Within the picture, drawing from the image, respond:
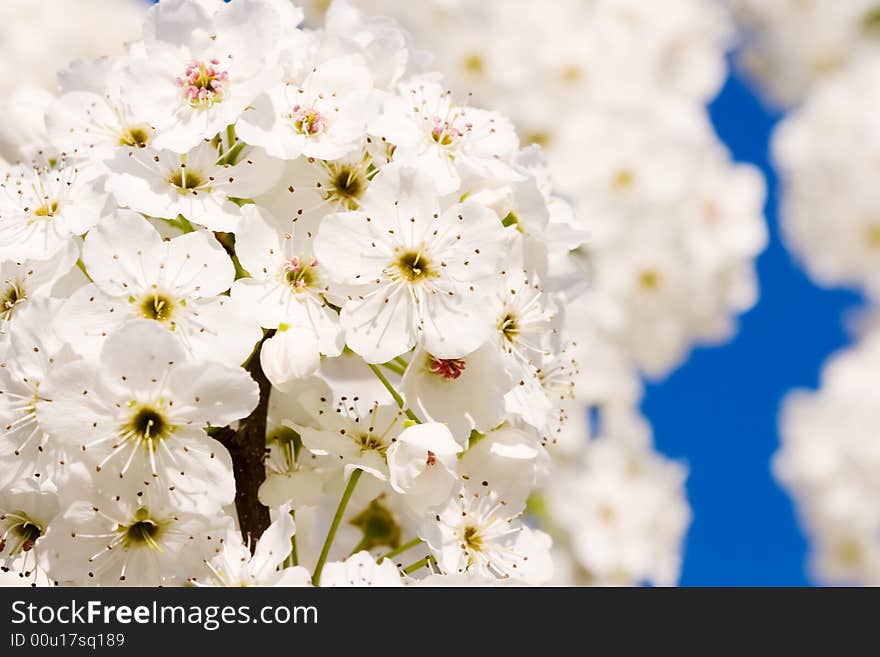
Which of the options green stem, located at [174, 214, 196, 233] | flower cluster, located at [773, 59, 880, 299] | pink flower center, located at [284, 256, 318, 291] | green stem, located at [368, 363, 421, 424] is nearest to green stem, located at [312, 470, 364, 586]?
green stem, located at [368, 363, 421, 424]

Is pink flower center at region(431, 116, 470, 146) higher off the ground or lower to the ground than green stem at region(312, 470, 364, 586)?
Answer: higher

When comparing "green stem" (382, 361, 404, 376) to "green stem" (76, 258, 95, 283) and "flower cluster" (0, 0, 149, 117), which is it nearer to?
"green stem" (76, 258, 95, 283)

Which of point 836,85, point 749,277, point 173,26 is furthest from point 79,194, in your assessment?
point 836,85

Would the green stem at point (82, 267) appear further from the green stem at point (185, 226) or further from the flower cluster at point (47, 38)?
the flower cluster at point (47, 38)

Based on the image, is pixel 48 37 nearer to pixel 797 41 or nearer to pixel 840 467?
pixel 840 467

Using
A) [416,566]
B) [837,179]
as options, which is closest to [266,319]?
[416,566]

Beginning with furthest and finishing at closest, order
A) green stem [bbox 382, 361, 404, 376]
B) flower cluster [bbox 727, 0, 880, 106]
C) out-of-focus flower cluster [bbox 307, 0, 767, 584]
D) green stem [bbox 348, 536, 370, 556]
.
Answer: flower cluster [bbox 727, 0, 880, 106] → out-of-focus flower cluster [bbox 307, 0, 767, 584] → green stem [bbox 348, 536, 370, 556] → green stem [bbox 382, 361, 404, 376]

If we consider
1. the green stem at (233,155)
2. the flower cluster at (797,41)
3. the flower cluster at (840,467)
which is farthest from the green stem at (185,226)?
the flower cluster at (797,41)
